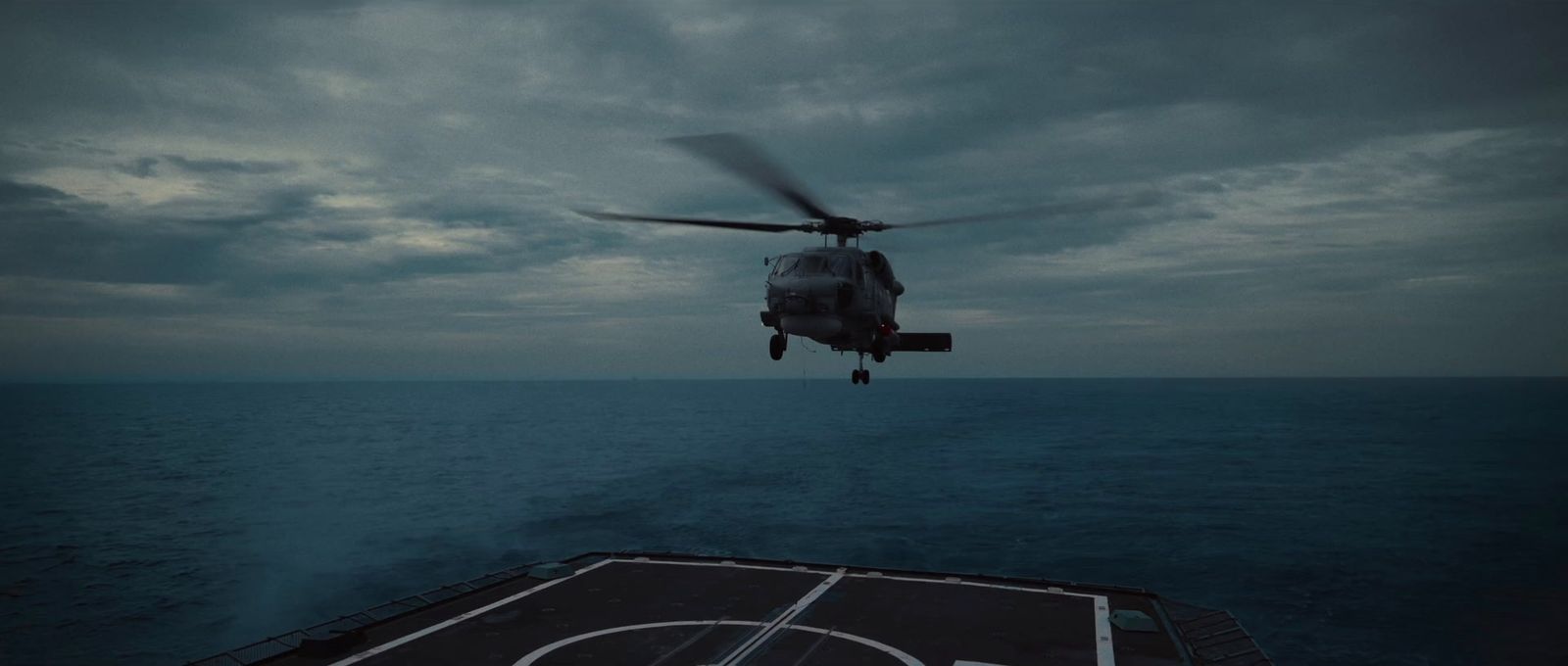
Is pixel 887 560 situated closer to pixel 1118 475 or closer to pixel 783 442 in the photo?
pixel 1118 475

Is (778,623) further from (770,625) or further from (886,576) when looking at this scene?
(886,576)

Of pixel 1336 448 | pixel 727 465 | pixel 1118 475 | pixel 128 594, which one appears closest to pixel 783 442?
pixel 727 465

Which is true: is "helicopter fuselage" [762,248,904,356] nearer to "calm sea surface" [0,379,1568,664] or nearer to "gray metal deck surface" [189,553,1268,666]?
"gray metal deck surface" [189,553,1268,666]

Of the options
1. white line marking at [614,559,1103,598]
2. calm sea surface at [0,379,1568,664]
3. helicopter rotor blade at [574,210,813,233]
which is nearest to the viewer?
helicopter rotor blade at [574,210,813,233]

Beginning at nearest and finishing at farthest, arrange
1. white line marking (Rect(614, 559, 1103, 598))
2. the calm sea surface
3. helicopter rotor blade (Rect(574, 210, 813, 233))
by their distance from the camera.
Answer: helicopter rotor blade (Rect(574, 210, 813, 233))
white line marking (Rect(614, 559, 1103, 598))
the calm sea surface

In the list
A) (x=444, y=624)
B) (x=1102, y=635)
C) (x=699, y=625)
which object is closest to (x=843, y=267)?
(x=699, y=625)

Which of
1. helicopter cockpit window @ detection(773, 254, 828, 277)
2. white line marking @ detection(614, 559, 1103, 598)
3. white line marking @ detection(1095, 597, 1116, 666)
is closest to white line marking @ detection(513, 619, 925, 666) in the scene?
white line marking @ detection(1095, 597, 1116, 666)
